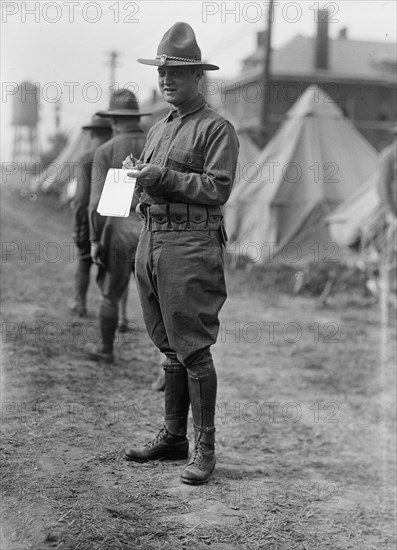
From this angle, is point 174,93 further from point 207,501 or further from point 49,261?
point 49,261

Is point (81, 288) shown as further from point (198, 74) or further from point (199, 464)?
point (198, 74)

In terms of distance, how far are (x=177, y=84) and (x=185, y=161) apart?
0.37 m

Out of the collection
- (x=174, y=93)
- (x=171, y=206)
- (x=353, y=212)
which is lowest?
(x=353, y=212)

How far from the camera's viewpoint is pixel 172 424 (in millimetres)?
4309

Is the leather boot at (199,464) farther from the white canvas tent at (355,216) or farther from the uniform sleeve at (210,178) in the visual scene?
the white canvas tent at (355,216)

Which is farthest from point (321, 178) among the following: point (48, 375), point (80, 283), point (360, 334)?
point (48, 375)

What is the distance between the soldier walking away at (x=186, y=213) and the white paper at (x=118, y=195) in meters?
0.06

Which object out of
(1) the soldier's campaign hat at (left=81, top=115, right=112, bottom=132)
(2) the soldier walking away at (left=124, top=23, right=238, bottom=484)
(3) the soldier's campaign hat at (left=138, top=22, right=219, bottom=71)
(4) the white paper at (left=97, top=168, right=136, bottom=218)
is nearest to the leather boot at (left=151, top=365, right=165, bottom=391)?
(2) the soldier walking away at (left=124, top=23, right=238, bottom=484)

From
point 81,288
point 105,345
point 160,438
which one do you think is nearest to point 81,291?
point 81,288

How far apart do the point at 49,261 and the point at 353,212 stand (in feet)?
16.5

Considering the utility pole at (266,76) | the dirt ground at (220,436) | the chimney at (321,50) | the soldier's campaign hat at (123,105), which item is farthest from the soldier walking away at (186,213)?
the chimney at (321,50)

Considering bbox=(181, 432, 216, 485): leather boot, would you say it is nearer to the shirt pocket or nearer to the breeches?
the breeches

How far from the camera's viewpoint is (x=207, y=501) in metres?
4.01

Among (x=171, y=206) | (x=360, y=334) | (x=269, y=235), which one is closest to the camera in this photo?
(x=171, y=206)
